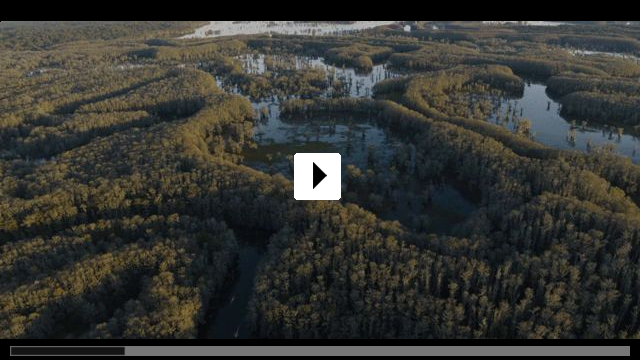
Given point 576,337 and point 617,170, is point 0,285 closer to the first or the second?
point 576,337

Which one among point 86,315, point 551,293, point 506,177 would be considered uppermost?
point 506,177

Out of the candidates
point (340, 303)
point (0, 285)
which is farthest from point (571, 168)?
point (0, 285)
